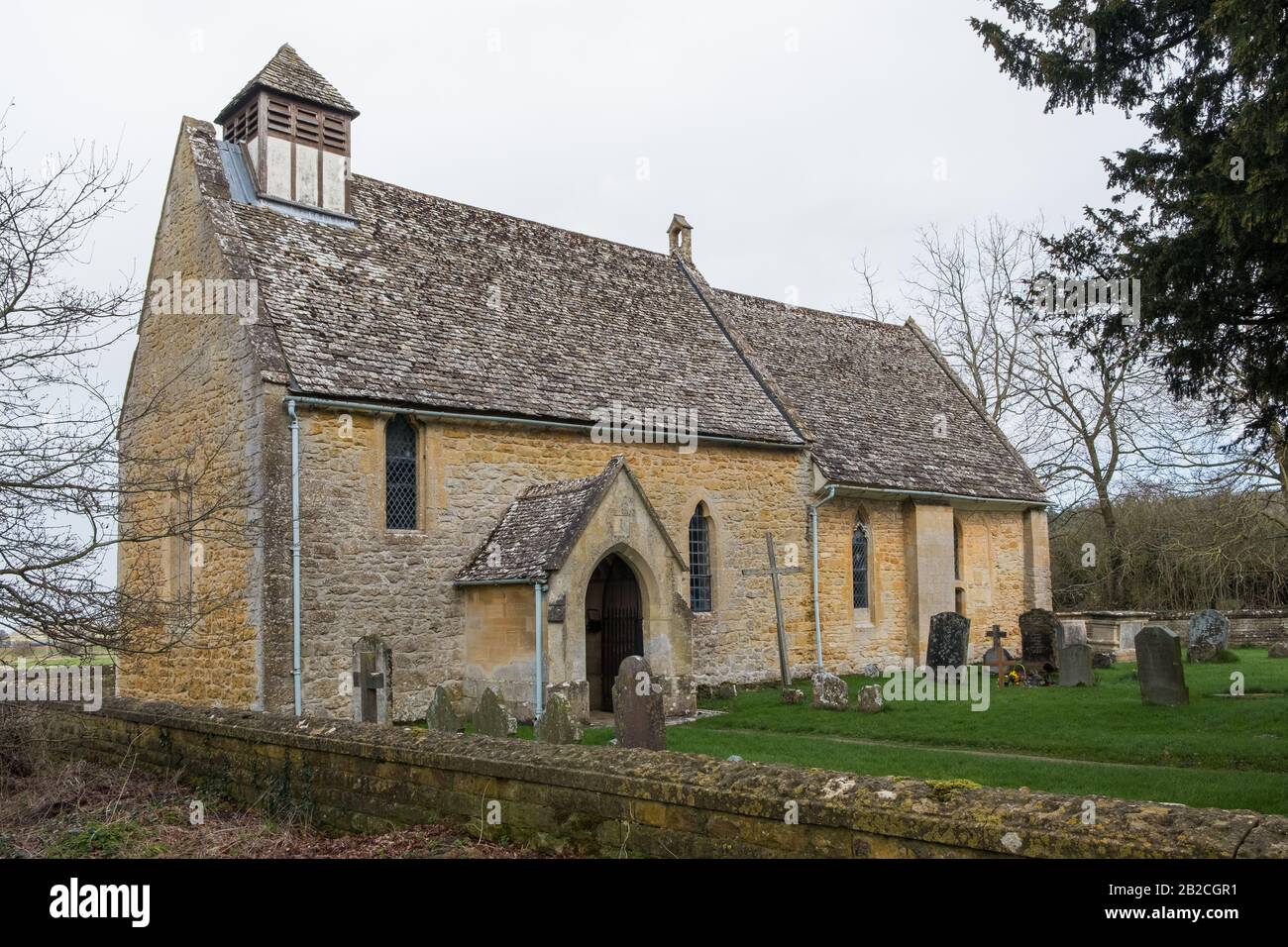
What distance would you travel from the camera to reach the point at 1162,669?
603 inches

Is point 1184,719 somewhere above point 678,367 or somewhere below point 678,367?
below

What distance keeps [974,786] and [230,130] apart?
63.8 feet

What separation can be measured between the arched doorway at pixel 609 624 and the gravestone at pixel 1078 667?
8.14 metres

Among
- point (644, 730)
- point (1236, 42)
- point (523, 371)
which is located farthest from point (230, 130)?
point (1236, 42)

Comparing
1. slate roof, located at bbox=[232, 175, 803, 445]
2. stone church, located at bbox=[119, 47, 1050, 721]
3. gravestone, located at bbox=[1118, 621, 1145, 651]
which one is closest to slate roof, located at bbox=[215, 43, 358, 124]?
stone church, located at bbox=[119, 47, 1050, 721]

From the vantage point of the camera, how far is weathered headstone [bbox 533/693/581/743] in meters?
11.9

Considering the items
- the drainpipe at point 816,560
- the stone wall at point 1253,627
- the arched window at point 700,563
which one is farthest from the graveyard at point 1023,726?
the stone wall at point 1253,627

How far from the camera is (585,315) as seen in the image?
864 inches

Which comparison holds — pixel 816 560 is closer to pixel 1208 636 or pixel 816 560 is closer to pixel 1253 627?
pixel 1208 636

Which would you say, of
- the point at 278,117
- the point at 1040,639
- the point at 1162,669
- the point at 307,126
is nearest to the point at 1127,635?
the point at 1040,639

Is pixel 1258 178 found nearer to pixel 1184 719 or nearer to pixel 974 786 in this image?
pixel 974 786

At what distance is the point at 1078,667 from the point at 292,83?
18368 millimetres

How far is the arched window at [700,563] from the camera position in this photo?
20984 millimetres
